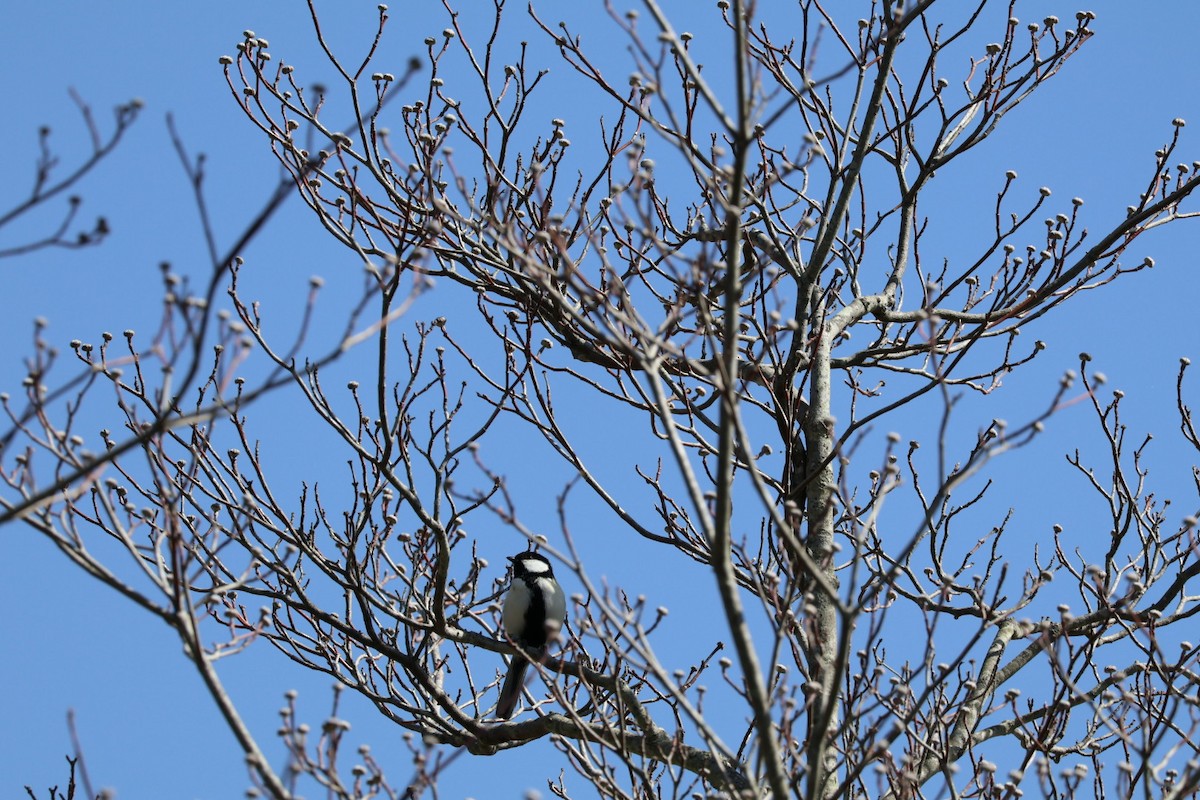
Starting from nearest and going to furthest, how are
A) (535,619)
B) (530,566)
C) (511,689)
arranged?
(511,689), (535,619), (530,566)

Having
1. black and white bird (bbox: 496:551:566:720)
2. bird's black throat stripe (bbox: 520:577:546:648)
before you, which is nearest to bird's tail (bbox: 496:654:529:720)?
black and white bird (bbox: 496:551:566:720)

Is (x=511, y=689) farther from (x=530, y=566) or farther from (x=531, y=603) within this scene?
(x=530, y=566)

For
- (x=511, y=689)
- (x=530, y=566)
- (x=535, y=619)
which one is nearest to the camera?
(x=511, y=689)

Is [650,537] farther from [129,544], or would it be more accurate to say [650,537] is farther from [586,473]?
[129,544]

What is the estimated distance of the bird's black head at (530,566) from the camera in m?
6.83

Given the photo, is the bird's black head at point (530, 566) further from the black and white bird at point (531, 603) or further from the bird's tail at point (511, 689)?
the bird's tail at point (511, 689)

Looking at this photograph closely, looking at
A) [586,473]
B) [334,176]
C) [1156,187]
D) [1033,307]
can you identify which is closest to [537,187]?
[334,176]

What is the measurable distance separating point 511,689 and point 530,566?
144 cm

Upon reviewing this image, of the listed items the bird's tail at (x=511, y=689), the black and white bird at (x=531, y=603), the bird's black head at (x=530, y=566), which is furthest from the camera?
the bird's black head at (x=530, y=566)

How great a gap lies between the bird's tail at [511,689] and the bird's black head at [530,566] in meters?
1.28

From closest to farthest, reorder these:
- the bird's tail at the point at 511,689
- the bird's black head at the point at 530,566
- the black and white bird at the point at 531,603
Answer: the bird's tail at the point at 511,689
the black and white bird at the point at 531,603
the bird's black head at the point at 530,566

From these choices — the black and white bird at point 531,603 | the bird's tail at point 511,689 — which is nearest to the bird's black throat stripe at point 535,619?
the black and white bird at point 531,603

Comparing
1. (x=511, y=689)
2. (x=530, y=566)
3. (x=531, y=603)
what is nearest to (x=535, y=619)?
(x=531, y=603)

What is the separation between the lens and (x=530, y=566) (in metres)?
6.92
